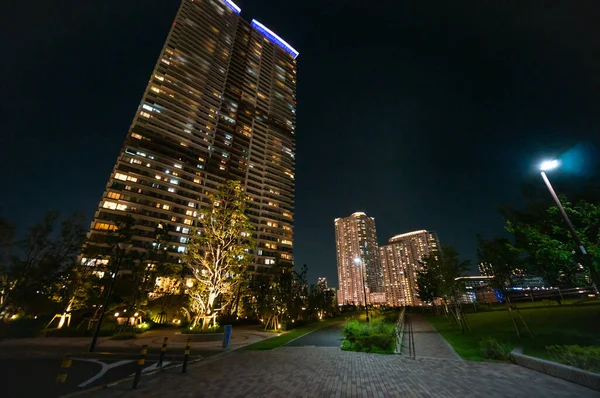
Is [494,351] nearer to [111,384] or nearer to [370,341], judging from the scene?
[370,341]

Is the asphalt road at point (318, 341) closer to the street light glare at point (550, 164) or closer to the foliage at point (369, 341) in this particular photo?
the foliage at point (369, 341)

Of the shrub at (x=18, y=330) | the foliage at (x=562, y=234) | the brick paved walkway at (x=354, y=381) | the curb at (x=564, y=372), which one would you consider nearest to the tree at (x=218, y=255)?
the shrub at (x=18, y=330)

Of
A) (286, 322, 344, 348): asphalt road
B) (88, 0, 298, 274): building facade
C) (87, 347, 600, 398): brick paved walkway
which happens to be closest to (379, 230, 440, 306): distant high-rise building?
(88, 0, 298, 274): building facade

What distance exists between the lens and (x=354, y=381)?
25.1ft

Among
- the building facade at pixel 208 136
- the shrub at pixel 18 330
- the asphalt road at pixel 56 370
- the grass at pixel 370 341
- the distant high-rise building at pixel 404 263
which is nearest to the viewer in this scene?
the asphalt road at pixel 56 370

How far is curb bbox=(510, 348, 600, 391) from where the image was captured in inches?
244

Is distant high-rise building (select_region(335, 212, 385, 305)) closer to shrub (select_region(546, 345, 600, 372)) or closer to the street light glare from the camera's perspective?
the street light glare

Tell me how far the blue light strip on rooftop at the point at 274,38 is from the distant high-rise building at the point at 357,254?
109 m

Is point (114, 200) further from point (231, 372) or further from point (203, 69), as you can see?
point (231, 372)

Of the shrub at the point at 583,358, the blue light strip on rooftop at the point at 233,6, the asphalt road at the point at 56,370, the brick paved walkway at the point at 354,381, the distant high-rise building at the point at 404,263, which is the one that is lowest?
the asphalt road at the point at 56,370

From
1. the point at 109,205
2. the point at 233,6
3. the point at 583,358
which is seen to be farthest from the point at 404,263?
the point at 233,6

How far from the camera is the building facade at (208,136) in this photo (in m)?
65.8

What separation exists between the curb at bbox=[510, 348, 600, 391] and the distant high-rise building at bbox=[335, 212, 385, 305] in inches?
5496

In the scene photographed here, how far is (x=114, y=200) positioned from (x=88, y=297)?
4275 centimetres
